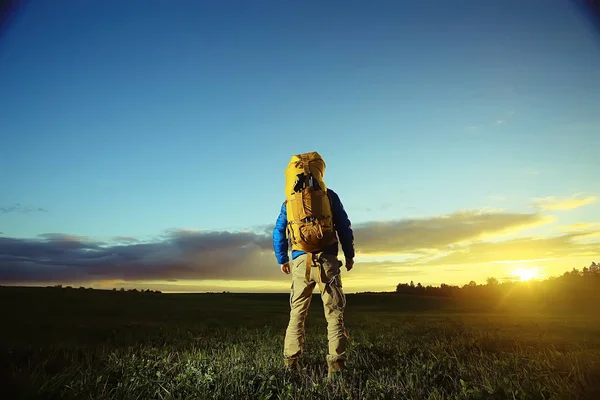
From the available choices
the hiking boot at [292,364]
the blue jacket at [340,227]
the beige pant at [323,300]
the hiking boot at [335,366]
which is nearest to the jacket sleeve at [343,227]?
the blue jacket at [340,227]

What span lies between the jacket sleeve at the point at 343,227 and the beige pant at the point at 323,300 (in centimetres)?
35

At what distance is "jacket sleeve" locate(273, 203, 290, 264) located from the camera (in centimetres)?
843

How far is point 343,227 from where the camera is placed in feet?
26.6

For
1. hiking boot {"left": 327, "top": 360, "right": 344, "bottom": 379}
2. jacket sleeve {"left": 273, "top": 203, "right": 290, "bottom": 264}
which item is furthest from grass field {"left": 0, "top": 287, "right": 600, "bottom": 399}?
jacket sleeve {"left": 273, "top": 203, "right": 290, "bottom": 264}

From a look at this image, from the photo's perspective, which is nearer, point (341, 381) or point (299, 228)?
point (341, 381)

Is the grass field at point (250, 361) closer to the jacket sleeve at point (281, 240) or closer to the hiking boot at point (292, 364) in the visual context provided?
the hiking boot at point (292, 364)

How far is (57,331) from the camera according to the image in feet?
36.9

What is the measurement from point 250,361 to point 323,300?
1.82 m

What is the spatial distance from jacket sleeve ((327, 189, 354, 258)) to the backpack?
194 mm

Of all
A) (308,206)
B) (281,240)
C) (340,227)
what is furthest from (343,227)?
(281,240)

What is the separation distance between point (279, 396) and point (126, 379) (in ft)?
7.35

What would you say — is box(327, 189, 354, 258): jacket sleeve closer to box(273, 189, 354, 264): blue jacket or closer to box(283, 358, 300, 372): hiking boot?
box(273, 189, 354, 264): blue jacket

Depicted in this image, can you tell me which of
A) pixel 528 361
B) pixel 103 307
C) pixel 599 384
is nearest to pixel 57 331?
pixel 103 307

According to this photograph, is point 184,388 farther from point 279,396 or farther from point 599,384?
point 599,384
